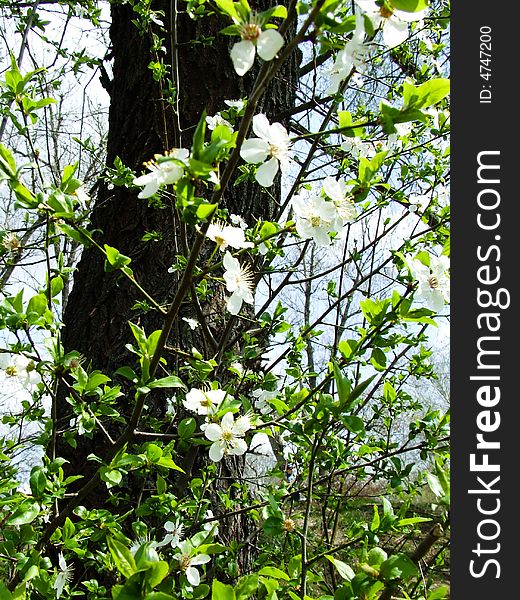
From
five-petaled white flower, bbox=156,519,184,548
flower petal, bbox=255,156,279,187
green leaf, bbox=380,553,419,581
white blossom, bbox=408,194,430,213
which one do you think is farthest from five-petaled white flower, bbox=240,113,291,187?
white blossom, bbox=408,194,430,213

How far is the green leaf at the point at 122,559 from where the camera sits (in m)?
0.60

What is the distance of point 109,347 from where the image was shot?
66.8 inches

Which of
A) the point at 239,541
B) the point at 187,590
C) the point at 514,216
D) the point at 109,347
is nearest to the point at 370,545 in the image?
the point at 187,590

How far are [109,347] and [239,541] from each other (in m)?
0.69

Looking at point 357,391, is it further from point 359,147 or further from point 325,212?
point 359,147

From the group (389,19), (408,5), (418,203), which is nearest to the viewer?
(408,5)

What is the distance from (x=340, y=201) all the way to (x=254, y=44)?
321mm

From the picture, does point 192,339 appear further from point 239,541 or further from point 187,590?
point 187,590

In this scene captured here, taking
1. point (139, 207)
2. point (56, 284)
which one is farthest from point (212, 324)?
point (56, 284)

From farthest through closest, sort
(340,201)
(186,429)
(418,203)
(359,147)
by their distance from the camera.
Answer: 1. (418,203)
2. (359,147)
3. (186,429)
4. (340,201)

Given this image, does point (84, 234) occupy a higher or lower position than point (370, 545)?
higher

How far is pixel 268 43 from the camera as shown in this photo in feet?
1.79

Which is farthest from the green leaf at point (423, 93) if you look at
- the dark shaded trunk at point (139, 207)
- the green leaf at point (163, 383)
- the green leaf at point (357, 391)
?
the dark shaded trunk at point (139, 207)

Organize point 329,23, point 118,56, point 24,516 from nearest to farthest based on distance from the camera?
point 329,23
point 24,516
point 118,56
